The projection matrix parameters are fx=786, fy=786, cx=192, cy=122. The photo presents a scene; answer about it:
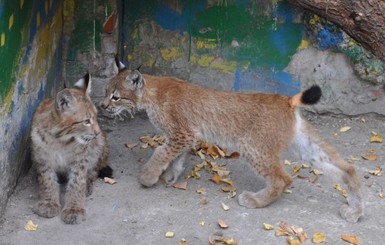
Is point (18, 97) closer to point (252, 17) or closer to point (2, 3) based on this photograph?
point (2, 3)

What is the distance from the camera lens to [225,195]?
22.1 feet

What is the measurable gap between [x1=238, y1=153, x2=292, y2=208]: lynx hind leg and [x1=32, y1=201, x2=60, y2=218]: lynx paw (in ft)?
4.97

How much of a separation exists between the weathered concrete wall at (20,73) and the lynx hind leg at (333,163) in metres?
2.29

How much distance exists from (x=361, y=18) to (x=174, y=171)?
2.23 meters

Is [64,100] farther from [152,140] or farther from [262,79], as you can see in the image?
[262,79]

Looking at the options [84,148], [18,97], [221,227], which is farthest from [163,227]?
[18,97]

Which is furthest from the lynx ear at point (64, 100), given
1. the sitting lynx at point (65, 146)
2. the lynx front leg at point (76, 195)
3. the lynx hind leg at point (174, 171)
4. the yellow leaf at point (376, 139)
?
the yellow leaf at point (376, 139)

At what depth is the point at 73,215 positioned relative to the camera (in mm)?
6105

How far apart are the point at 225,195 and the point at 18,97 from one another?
6.30ft

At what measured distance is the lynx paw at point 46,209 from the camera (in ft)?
20.2

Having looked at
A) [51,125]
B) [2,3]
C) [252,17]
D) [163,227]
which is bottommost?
[163,227]

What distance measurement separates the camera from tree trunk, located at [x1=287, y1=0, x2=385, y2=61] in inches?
223

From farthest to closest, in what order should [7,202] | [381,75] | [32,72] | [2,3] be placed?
[381,75], [32,72], [7,202], [2,3]

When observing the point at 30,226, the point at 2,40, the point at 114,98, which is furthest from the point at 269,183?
the point at 2,40
